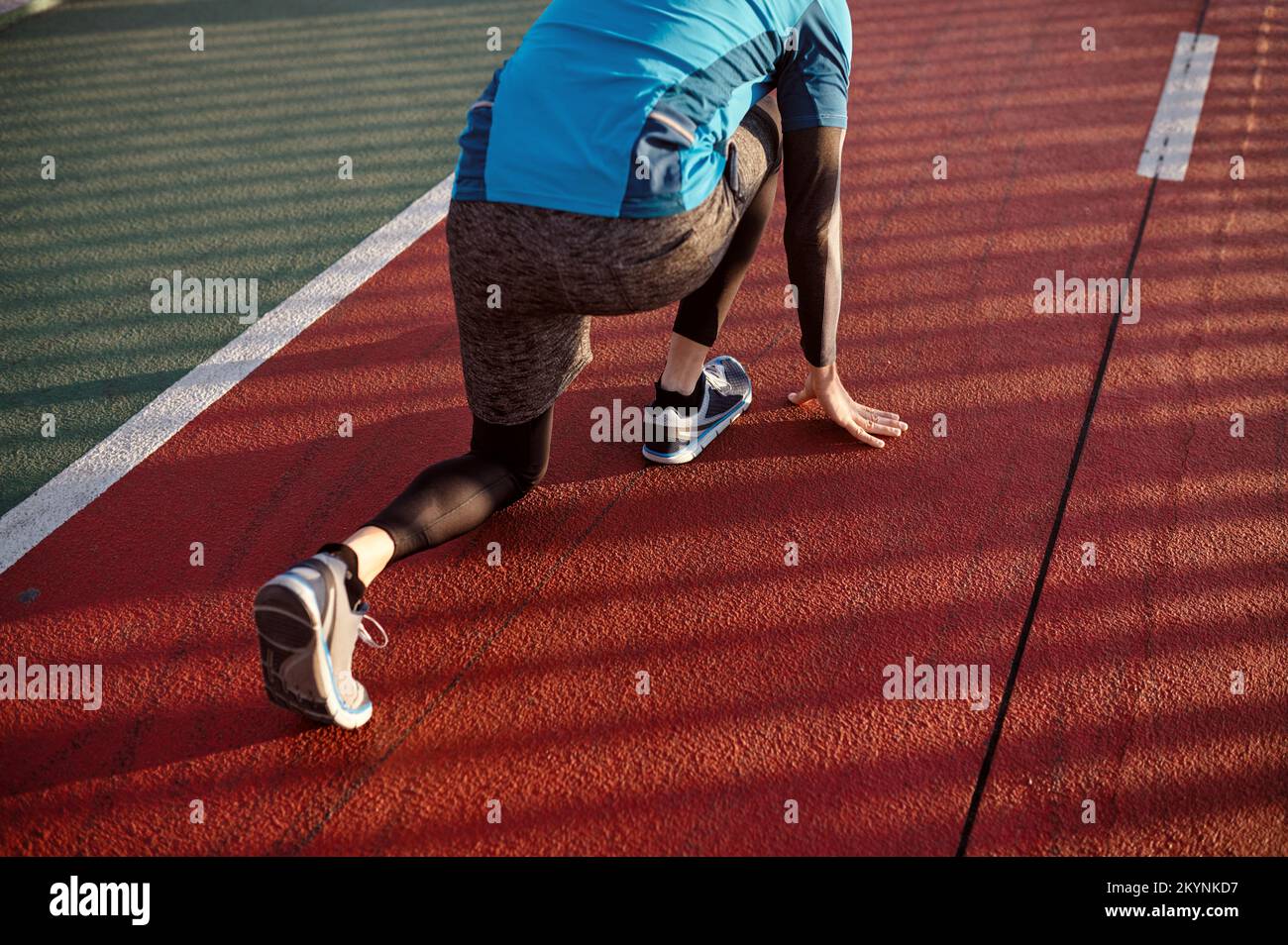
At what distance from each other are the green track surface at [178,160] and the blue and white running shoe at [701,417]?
1512mm

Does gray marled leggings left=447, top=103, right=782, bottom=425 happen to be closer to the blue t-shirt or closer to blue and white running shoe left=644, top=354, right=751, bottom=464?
the blue t-shirt

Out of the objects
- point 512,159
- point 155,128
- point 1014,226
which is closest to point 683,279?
point 512,159

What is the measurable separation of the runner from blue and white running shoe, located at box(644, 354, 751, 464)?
0.57m

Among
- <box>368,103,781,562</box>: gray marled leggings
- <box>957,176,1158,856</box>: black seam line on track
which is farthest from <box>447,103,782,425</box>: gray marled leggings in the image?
<box>957,176,1158,856</box>: black seam line on track

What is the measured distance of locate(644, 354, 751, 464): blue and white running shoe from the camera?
9.98 feet

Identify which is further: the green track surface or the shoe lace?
the green track surface

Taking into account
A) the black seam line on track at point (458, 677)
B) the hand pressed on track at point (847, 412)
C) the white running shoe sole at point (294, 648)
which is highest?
the hand pressed on track at point (847, 412)

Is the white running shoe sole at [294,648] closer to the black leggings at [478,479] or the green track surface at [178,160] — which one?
the black leggings at [478,479]

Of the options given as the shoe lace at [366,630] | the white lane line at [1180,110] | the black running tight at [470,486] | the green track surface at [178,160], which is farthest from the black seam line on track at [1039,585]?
the green track surface at [178,160]

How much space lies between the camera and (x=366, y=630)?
2494 millimetres

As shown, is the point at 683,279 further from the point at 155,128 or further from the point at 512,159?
the point at 155,128

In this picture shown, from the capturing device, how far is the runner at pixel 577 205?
6.37 feet

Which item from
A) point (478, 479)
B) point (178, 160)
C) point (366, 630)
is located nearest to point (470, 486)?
point (478, 479)
